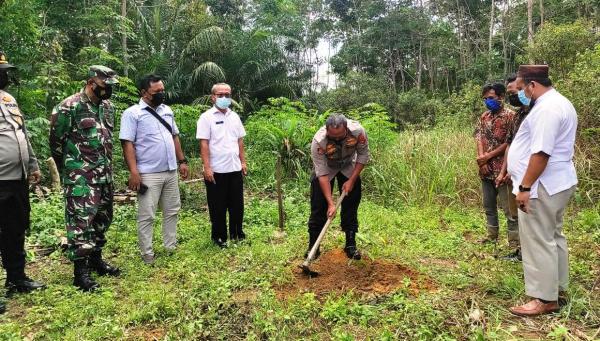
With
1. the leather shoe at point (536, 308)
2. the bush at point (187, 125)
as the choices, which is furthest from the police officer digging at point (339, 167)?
the bush at point (187, 125)

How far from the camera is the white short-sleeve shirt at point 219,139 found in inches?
187

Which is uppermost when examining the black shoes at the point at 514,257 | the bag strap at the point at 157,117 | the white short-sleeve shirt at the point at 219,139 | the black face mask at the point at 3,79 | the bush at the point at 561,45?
the bush at the point at 561,45

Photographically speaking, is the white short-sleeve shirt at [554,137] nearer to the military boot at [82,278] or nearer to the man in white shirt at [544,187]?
the man in white shirt at [544,187]

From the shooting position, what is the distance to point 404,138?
8.51 metres

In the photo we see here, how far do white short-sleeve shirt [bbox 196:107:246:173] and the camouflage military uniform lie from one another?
3.80 feet

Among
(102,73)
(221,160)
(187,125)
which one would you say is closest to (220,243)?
(221,160)

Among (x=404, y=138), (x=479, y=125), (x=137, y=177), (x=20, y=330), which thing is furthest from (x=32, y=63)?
(x=479, y=125)

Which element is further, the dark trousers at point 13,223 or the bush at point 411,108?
the bush at point 411,108

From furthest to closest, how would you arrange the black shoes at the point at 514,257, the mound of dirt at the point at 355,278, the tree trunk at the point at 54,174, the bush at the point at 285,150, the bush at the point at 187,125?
1. the bush at the point at 187,125
2. the bush at the point at 285,150
3. the tree trunk at the point at 54,174
4. the black shoes at the point at 514,257
5. the mound of dirt at the point at 355,278

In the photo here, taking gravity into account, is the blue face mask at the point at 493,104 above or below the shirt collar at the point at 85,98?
below

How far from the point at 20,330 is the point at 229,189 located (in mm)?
2356

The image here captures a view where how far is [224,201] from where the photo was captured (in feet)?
15.9

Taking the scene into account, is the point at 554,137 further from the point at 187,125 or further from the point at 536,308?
the point at 187,125

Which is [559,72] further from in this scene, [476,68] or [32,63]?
[476,68]
